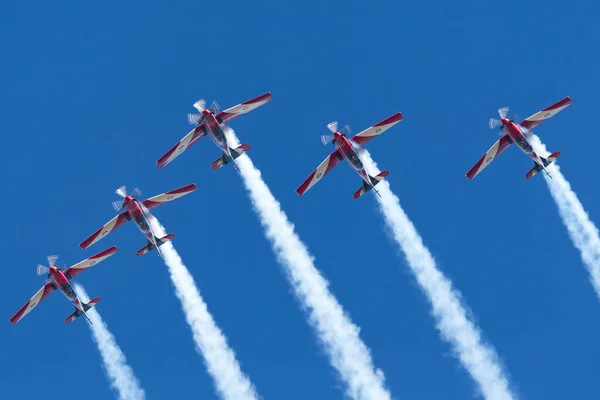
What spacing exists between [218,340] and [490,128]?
33.4 m

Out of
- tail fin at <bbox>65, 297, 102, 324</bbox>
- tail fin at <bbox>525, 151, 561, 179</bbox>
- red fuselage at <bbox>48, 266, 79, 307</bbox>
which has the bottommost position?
tail fin at <bbox>525, 151, 561, 179</bbox>

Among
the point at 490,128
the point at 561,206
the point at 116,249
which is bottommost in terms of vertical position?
the point at 561,206

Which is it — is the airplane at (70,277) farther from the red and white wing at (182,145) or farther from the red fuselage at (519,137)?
the red fuselage at (519,137)

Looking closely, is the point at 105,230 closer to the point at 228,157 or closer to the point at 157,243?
the point at 157,243

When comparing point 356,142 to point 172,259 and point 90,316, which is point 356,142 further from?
point 90,316

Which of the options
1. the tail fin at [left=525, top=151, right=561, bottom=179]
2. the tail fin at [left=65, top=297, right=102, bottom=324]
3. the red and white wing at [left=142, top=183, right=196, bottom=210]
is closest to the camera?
the tail fin at [left=525, top=151, right=561, bottom=179]

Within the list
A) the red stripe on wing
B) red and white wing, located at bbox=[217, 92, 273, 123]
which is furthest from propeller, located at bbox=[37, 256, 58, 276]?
the red stripe on wing

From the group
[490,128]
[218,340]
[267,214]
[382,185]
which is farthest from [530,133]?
[218,340]

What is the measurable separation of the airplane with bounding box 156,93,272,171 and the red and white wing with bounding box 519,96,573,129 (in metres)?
24.9

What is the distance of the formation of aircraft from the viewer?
10769cm

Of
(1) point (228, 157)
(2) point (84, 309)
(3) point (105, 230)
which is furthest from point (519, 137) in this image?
(2) point (84, 309)

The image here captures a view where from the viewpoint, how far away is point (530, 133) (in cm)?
10819

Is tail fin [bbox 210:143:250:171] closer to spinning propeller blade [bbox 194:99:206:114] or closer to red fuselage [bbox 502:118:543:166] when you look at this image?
spinning propeller blade [bbox 194:99:206:114]

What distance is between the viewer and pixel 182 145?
11106 centimetres
